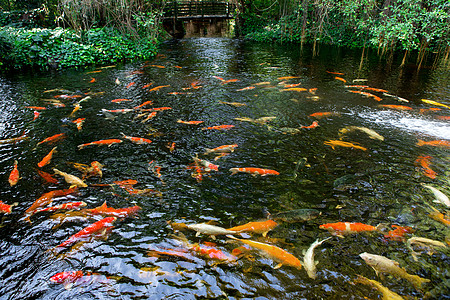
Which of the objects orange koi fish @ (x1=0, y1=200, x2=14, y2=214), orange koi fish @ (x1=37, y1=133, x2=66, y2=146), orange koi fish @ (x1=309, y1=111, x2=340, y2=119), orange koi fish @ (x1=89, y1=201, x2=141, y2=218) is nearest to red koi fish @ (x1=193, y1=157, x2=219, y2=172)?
orange koi fish @ (x1=89, y1=201, x2=141, y2=218)

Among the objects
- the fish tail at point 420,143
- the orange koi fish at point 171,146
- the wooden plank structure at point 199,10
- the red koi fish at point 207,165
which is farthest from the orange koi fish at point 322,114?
the wooden plank structure at point 199,10

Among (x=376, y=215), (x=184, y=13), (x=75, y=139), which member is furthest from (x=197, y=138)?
(x=184, y=13)

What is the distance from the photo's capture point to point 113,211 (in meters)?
3.98

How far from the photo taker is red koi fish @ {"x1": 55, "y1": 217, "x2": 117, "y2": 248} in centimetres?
350

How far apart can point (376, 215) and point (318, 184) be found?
37.5 inches

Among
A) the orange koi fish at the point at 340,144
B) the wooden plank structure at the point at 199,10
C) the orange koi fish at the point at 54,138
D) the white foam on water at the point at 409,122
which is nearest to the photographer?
the orange koi fish at the point at 340,144

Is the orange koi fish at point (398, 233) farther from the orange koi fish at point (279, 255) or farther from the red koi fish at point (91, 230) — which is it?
the red koi fish at point (91, 230)

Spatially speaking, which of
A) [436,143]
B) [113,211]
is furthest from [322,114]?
[113,211]

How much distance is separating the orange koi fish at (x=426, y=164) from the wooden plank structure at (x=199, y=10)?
23.0m

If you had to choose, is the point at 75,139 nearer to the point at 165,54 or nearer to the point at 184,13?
the point at 165,54

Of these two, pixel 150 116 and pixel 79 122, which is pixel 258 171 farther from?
pixel 79 122

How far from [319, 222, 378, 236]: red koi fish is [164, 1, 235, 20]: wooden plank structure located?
944 inches

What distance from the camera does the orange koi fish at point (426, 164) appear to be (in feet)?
15.7

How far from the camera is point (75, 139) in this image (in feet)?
→ 20.1
